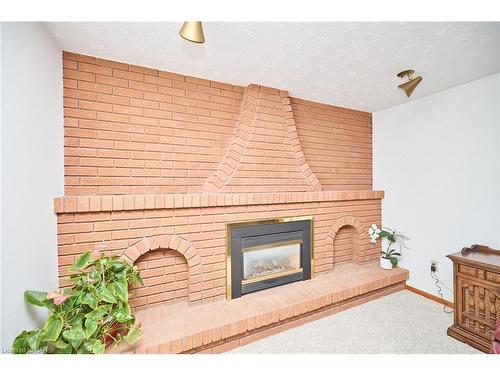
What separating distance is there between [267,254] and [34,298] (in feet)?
5.85

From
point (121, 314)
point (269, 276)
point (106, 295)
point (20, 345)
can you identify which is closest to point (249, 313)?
point (269, 276)

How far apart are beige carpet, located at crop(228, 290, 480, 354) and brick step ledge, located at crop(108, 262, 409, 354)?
88 mm

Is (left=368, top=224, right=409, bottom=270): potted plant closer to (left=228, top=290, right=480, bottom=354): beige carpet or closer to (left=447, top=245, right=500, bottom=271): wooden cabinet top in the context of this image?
(left=228, top=290, right=480, bottom=354): beige carpet

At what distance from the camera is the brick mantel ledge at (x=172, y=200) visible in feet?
5.00

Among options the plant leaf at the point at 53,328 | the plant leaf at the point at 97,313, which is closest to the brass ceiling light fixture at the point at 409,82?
the plant leaf at the point at 97,313

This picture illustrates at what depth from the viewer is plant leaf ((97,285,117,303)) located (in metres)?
1.22

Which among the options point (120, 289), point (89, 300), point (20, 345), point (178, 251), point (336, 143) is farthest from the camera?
point (336, 143)

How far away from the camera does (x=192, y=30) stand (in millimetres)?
1070

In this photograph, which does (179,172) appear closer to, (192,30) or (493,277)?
(192,30)

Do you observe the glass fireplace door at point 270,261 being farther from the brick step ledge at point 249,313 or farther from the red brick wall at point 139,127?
the red brick wall at point 139,127

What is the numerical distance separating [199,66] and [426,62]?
188cm

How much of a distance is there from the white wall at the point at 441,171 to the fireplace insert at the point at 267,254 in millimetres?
1358

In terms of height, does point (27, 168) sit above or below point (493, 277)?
above

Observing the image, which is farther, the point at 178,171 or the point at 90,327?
the point at 178,171
